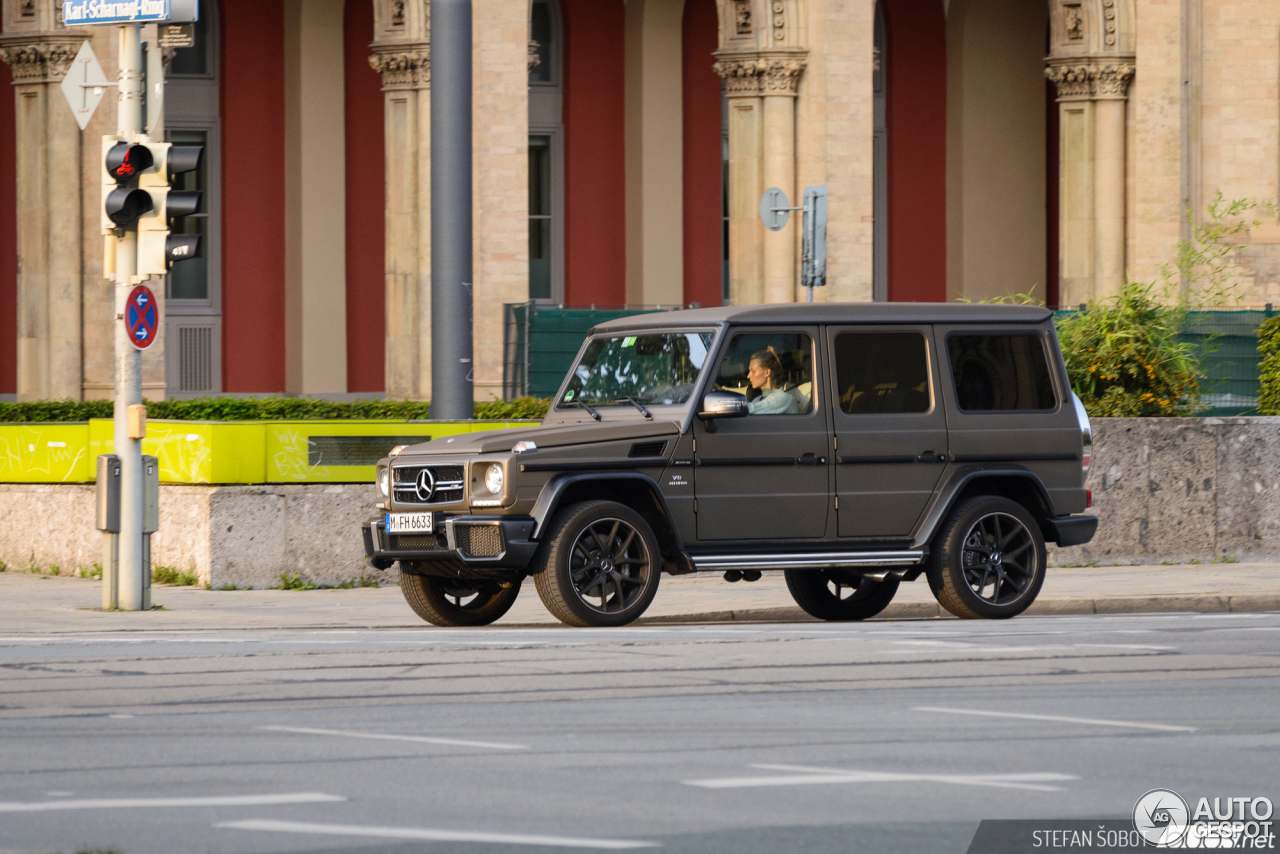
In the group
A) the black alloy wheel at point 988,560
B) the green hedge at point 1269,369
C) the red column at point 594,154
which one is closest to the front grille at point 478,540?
the black alloy wheel at point 988,560

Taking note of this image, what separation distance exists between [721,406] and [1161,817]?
6.39 metres

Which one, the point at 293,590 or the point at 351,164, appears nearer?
the point at 293,590

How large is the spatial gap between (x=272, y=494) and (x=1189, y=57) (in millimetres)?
19808

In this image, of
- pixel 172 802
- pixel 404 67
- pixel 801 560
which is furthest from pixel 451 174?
pixel 404 67

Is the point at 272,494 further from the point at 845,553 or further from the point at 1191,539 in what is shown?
the point at 1191,539

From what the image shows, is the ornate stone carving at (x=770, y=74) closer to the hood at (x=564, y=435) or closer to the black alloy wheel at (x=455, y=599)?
the black alloy wheel at (x=455, y=599)

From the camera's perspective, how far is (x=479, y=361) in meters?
27.8

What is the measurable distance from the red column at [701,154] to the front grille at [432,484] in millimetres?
22522

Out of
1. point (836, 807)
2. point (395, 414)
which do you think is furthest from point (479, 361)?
point (836, 807)

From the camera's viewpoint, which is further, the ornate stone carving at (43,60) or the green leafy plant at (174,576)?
the ornate stone carving at (43,60)

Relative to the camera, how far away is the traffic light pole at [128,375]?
1470 cm

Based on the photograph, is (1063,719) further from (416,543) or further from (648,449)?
(416,543)

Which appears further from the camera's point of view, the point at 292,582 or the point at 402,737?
the point at 292,582

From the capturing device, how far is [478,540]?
41.1 feet
